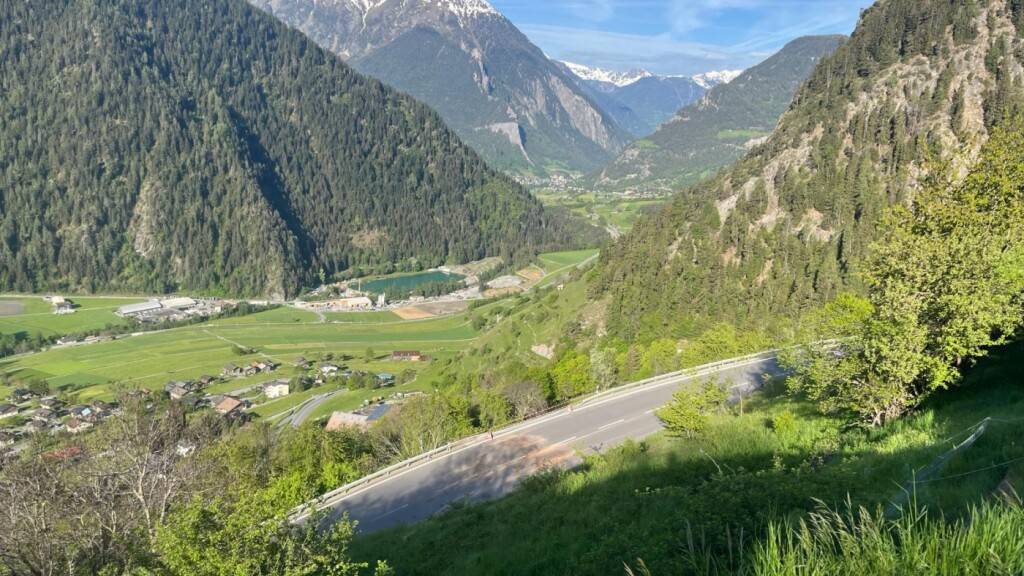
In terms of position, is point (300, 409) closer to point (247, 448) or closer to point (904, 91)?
point (247, 448)

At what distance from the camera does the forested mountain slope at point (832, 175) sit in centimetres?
8419

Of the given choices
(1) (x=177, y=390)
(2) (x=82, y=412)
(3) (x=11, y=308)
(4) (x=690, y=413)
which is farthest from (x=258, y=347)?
(4) (x=690, y=413)

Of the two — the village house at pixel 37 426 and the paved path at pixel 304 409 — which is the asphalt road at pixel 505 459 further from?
the village house at pixel 37 426

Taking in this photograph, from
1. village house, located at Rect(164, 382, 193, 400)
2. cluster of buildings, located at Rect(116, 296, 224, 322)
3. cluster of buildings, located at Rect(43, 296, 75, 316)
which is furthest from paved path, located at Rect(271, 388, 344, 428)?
cluster of buildings, located at Rect(43, 296, 75, 316)

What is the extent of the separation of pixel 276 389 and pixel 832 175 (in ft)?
391

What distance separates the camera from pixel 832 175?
94.9m

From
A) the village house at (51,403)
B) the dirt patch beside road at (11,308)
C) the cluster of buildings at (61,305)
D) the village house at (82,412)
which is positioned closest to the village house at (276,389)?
the village house at (82,412)

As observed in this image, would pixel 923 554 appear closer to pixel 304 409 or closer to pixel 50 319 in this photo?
pixel 304 409

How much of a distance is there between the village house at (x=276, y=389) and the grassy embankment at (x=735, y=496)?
101 metres

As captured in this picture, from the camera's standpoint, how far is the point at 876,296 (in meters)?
17.9

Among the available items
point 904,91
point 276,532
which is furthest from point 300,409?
point 904,91

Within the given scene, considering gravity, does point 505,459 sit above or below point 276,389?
above

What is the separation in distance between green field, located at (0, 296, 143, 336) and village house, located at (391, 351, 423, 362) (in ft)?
334

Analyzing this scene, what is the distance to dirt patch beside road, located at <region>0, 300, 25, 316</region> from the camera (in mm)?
176625
